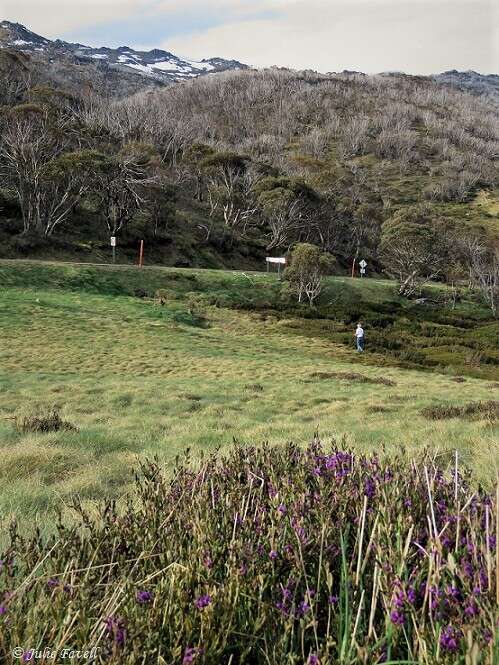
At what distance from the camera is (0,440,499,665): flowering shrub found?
1.55 meters

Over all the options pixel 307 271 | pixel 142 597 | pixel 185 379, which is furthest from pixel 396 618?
pixel 307 271

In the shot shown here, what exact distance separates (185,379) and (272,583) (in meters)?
15.4

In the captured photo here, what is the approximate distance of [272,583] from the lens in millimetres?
1911

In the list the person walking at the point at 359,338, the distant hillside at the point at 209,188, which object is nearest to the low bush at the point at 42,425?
the person walking at the point at 359,338

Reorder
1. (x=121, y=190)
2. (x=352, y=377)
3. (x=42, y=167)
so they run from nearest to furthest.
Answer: (x=352, y=377), (x=42, y=167), (x=121, y=190)

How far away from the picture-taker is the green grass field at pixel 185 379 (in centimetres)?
646

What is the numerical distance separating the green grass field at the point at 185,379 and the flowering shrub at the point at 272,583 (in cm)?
142

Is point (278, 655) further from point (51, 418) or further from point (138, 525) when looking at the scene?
point (51, 418)

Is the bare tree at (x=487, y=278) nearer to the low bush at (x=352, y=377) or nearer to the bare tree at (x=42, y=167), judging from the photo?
the low bush at (x=352, y=377)

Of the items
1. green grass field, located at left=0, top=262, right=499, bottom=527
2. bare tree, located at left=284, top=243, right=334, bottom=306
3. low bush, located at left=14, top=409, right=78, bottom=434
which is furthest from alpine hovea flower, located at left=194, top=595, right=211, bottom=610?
bare tree, located at left=284, top=243, right=334, bottom=306

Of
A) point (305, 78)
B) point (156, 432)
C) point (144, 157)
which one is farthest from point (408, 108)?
point (156, 432)

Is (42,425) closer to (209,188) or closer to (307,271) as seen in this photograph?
(307,271)

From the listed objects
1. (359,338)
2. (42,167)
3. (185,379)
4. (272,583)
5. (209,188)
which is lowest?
(185,379)

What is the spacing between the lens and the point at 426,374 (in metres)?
21.7
